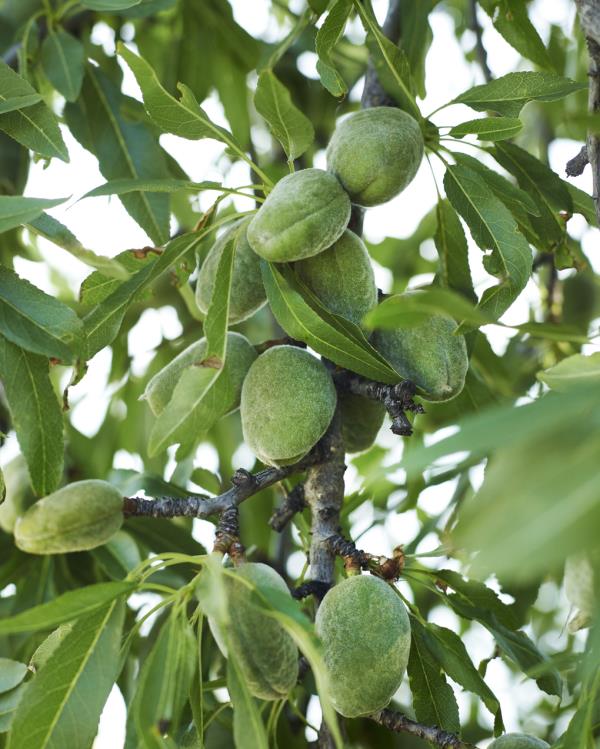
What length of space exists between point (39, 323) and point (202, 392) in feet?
0.77

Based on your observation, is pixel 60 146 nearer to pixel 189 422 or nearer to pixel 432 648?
pixel 189 422

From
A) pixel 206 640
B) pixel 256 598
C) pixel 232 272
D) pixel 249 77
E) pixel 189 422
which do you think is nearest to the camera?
pixel 256 598

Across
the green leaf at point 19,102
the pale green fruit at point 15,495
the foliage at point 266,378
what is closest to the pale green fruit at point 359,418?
the foliage at point 266,378

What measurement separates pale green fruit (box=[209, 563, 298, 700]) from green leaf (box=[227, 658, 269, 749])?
3cm

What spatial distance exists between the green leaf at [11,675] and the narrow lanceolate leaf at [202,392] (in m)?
0.37

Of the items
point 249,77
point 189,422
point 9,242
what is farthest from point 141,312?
point 189,422

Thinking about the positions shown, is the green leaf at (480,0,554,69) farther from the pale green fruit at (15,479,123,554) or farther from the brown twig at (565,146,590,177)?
the pale green fruit at (15,479,123,554)

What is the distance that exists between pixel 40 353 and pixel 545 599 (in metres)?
1.50

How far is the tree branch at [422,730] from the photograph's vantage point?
1.22 m

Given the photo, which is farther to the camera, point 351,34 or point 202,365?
point 351,34

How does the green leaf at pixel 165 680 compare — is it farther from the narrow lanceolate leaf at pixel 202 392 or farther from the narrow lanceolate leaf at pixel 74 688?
the narrow lanceolate leaf at pixel 202 392

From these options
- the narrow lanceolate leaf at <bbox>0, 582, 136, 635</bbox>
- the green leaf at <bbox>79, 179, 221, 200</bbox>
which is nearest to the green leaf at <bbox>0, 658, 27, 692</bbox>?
the narrow lanceolate leaf at <bbox>0, 582, 136, 635</bbox>

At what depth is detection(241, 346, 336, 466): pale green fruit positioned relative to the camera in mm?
1224

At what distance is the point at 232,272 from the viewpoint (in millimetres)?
1312
